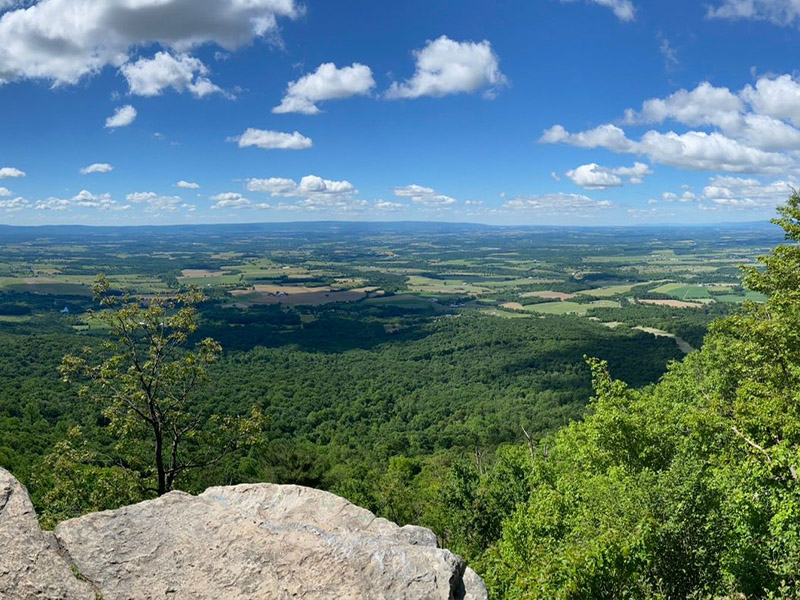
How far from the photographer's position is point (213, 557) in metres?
9.52

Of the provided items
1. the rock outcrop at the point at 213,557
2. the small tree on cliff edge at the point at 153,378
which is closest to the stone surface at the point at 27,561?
the rock outcrop at the point at 213,557

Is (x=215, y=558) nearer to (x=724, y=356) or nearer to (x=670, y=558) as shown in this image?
(x=670, y=558)

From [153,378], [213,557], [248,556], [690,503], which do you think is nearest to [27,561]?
[213,557]

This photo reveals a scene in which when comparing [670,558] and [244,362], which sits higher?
[670,558]

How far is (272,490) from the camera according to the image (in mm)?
12227

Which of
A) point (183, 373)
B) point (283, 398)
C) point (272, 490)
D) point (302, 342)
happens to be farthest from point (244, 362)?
point (272, 490)

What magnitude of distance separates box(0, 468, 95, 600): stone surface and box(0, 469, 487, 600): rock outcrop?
0.7 inches

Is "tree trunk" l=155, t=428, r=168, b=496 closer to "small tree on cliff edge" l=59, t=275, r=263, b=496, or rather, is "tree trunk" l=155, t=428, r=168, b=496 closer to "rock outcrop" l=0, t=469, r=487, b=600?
"small tree on cliff edge" l=59, t=275, r=263, b=496

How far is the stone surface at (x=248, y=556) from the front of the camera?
896cm

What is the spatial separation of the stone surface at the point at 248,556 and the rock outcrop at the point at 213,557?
0.06ft

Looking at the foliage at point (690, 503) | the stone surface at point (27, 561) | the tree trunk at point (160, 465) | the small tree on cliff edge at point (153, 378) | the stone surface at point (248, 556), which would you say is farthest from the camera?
the tree trunk at point (160, 465)

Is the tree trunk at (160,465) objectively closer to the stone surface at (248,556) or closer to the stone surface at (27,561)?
the stone surface at (248,556)

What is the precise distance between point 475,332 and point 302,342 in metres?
67.1

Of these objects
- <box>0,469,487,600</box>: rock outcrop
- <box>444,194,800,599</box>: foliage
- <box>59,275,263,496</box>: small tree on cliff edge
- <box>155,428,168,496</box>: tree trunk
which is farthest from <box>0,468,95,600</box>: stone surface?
<box>155,428,168,496</box>: tree trunk
